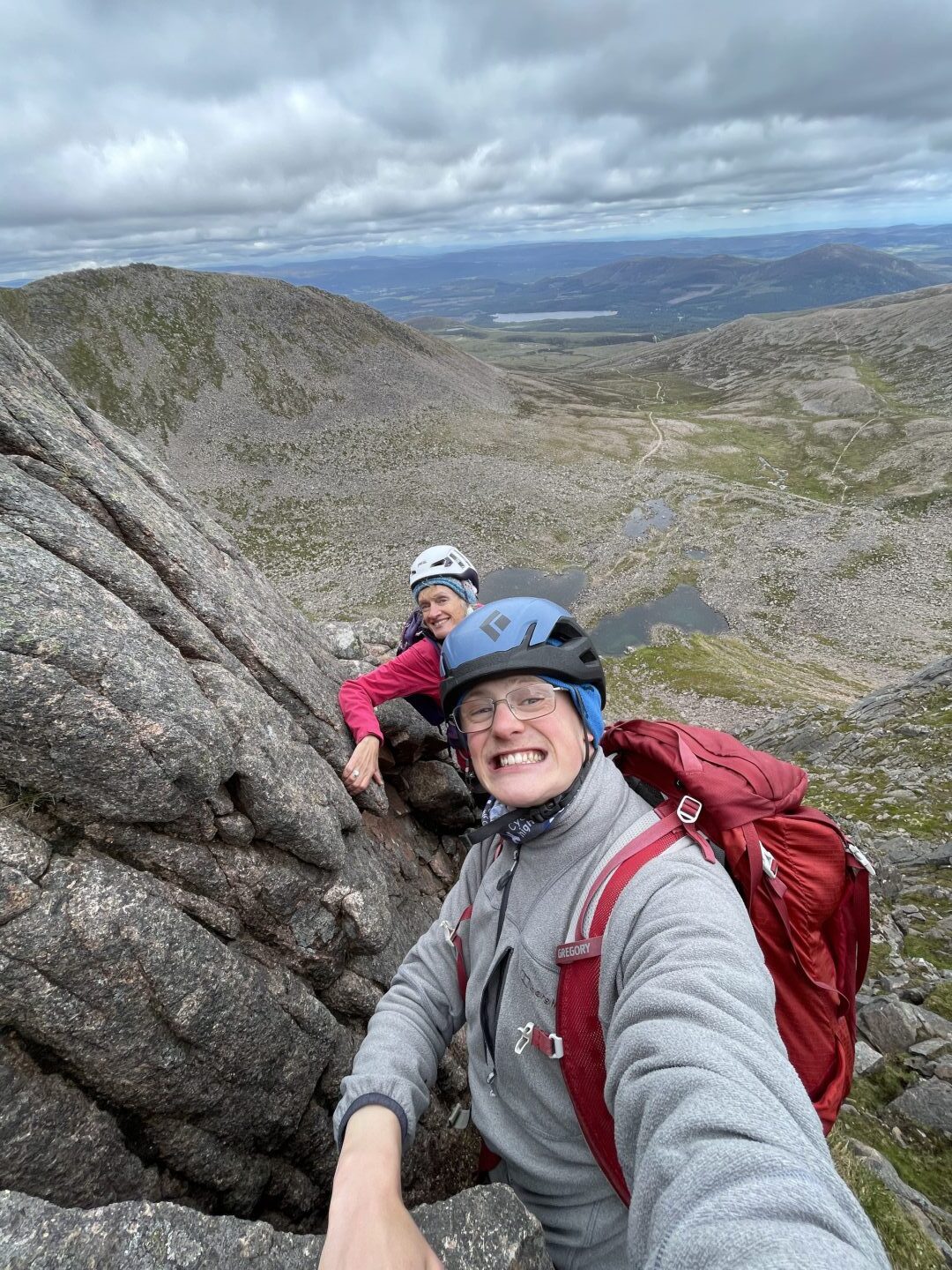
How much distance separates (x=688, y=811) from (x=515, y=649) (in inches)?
88.0

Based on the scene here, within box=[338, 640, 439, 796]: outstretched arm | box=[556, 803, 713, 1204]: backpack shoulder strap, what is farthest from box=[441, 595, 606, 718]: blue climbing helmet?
box=[338, 640, 439, 796]: outstretched arm

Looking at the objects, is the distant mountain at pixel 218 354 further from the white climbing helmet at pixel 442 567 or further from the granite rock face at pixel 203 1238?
the granite rock face at pixel 203 1238

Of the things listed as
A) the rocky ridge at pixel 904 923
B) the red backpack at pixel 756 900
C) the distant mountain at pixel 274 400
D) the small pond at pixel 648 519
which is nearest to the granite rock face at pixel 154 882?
the red backpack at pixel 756 900

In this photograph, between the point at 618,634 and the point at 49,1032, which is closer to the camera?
the point at 49,1032

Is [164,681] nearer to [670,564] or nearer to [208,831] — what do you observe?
[208,831]

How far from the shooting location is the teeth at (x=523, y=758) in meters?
5.71

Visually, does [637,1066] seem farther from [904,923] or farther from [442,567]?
[904,923]

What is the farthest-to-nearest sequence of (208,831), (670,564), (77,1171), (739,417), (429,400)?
(739,417) < (429,400) < (670,564) < (208,831) < (77,1171)

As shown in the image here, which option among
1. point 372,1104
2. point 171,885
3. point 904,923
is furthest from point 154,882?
point 904,923

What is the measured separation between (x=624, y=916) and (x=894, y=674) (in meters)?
77.5

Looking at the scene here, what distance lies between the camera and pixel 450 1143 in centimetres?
930

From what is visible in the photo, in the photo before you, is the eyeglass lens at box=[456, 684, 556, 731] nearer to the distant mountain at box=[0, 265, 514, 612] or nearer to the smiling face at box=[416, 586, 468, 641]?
the smiling face at box=[416, 586, 468, 641]

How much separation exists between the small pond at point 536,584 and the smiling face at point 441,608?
2871 inches

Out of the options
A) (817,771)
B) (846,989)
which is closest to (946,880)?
(817,771)
